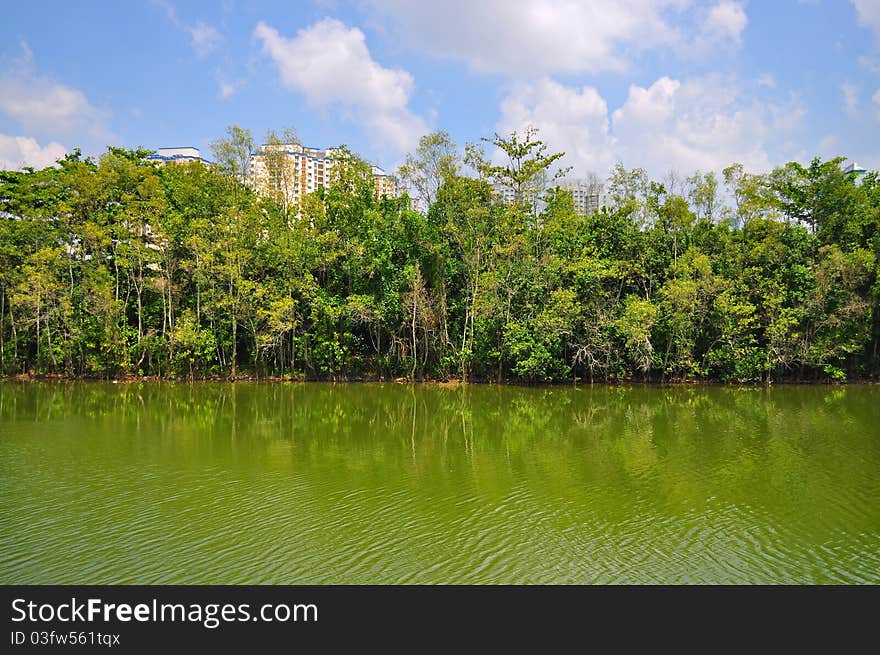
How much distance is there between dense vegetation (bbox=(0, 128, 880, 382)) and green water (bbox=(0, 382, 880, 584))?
7.35 m

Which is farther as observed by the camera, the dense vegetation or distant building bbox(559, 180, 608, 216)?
distant building bbox(559, 180, 608, 216)

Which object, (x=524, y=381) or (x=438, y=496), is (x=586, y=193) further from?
(x=438, y=496)

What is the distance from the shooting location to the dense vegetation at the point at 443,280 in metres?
27.7

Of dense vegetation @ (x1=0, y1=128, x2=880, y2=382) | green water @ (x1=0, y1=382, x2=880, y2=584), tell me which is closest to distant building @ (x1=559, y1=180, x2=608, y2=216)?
dense vegetation @ (x1=0, y1=128, x2=880, y2=382)

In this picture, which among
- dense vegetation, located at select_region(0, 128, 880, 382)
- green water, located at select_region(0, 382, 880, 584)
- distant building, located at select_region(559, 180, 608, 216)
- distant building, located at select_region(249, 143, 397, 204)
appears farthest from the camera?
distant building, located at select_region(559, 180, 608, 216)

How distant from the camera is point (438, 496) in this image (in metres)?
11.3

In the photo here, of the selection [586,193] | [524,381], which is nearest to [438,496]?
[524,381]

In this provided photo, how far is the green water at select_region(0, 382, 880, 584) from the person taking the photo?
829 centimetres

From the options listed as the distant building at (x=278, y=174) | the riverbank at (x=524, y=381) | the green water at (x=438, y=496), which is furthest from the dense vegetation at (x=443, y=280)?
the green water at (x=438, y=496)

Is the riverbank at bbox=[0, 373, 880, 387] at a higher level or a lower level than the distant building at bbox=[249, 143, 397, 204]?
lower

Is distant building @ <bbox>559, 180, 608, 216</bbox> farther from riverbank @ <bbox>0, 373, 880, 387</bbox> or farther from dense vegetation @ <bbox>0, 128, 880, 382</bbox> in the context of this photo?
riverbank @ <bbox>0, 373, 880, 387</bbox>
